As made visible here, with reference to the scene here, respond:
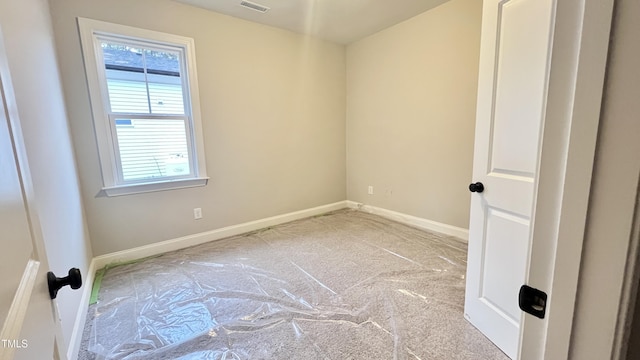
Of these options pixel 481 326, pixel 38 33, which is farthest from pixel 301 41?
pixel 481 326

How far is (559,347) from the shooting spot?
477mm

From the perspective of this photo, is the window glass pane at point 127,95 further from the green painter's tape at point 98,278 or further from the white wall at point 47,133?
the green painter's tape at point 98,278

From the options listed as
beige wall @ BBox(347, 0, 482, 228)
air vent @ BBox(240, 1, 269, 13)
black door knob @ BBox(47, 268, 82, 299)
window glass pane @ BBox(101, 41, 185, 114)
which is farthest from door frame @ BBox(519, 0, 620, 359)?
window glass pane @ BBox(101, 41, 185, 114)

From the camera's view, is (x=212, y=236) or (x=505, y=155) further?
(x=212, y=236)

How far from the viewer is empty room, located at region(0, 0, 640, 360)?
44 cm

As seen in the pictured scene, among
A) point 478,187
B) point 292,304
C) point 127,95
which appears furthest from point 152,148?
point 478,187

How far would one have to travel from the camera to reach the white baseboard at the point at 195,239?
2561 millimetres

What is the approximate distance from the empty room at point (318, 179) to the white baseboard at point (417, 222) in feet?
0.11

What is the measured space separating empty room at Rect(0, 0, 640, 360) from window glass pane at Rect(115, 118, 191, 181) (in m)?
0.02

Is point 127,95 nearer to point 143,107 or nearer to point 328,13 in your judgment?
point 143,107

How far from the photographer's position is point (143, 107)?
262cm

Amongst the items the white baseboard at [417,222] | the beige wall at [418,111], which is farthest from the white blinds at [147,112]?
the white baseboard at [417,222]

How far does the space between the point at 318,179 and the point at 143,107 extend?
7.80ft

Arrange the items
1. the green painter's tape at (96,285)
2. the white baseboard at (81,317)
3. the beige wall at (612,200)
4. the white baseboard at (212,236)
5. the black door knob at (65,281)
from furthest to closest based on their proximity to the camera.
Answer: the green painter's tape at (96,285) < the white baseboard at (212,236) < the white baseboard at (81,317) < the black door knob at (65,281) < the beige wall at (612,200)
